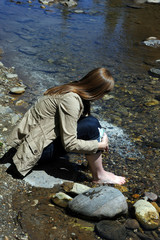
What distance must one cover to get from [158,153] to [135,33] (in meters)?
7.52

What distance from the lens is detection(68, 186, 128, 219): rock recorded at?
2.79m

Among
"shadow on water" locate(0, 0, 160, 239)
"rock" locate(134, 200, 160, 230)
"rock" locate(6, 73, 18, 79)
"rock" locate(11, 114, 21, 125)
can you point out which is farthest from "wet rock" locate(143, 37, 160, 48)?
"rock" locate(134, 200, 160, 230)

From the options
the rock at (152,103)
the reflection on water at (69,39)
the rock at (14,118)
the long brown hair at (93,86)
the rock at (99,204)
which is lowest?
the reflection on water at (69,39)

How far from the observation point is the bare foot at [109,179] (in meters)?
3.46

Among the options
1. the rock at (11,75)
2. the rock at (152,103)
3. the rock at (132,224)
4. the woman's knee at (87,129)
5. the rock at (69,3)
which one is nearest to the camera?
the rock at (132,224)

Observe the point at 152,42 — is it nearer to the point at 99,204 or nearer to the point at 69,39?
the point at 69,39

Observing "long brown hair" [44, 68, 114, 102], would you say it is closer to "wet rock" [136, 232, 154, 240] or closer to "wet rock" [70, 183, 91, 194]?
"wet rock" [70, 183, 91, 194]

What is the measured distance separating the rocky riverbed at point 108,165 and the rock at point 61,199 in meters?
0.04

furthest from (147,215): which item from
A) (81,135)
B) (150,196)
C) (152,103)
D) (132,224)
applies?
(152,103)

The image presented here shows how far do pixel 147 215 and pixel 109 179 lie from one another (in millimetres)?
681

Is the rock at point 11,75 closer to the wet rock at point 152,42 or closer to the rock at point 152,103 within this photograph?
the rock at point 152,103

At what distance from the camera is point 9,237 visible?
248 cm

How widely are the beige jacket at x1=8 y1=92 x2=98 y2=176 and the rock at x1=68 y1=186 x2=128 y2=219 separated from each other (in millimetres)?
439

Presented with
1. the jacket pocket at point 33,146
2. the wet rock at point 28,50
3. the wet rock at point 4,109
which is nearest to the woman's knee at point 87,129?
the jacket pocket at point 33,146
